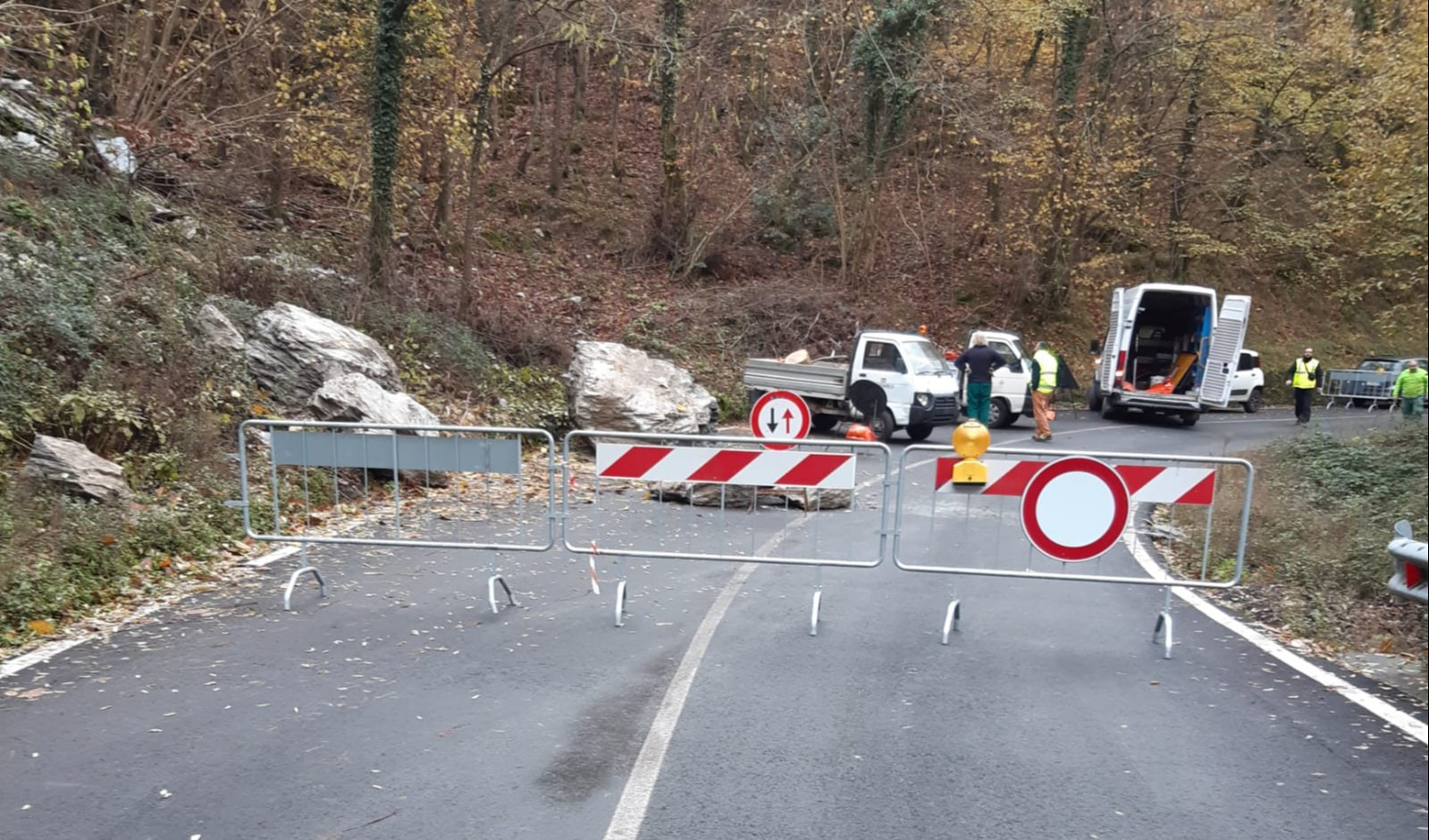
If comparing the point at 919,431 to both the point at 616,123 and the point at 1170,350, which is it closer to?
the point at 1170,350

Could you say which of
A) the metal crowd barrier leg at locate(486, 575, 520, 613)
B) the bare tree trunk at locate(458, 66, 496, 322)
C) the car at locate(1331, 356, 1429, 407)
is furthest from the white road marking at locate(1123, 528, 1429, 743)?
the car at locate(1331, 356, 1429, 407)

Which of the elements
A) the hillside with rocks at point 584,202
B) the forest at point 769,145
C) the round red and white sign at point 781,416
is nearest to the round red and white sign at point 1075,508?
the hillside with rocks at point 584,202

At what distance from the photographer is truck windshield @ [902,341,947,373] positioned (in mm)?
17547

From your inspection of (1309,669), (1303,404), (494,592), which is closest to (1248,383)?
(1303,404)

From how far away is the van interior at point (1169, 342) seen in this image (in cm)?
2239

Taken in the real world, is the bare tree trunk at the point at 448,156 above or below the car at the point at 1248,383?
above

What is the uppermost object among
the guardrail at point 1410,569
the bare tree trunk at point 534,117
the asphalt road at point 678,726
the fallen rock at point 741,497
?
the bare tree trunk at point 534,117

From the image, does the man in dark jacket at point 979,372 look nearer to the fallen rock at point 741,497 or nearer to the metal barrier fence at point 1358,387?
the fallen rock at point 741,497

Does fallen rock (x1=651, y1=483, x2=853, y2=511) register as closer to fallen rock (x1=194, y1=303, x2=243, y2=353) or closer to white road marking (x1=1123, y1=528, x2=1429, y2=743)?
white road marking (x1=1123, y1=528, x2=1429, y2=743)

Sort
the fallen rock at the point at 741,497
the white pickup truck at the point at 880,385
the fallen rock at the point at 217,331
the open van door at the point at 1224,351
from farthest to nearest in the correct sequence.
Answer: the open van door at the point at 1224,351 → the white pickup truck at the point at 880,385 → the fallen rock at the point at 217,331 → the fallen rock at the point at 741,497

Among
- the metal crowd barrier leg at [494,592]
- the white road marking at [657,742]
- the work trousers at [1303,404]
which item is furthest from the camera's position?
the work trousers at [1303,404]

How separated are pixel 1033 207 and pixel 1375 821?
2817cm

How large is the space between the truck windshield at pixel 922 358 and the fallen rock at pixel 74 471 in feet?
43.0

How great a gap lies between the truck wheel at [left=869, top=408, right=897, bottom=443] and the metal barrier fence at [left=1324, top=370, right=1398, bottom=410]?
47.5 ft
